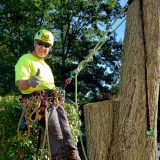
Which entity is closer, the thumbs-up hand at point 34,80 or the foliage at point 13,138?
the thumbs-up hand at point 34,80

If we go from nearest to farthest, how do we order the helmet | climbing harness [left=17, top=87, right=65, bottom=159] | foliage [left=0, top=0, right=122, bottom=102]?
climbing harness [left=17, top=87, right=65, bottom=159] → the helmet → foliage [left=0, top=0, right=122, bottom=102]

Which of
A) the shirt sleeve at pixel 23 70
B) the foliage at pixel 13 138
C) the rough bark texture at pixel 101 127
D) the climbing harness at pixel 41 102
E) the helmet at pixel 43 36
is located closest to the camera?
the rough bark texture at pixel 101 127

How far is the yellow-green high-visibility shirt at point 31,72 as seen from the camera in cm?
528

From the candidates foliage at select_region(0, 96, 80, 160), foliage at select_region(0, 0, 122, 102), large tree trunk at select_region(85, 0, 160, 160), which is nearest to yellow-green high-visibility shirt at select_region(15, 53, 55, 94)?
large tree trunk at select_region(85, 0, 160, 160)

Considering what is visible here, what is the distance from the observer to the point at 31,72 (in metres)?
5.47

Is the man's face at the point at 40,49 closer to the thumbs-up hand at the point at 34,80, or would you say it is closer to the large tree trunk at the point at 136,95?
the thumbs-up hand at the point at 34,80

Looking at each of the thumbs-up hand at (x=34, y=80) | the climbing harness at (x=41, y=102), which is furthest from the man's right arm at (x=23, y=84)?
the climbing harness at (x=41, y=102)

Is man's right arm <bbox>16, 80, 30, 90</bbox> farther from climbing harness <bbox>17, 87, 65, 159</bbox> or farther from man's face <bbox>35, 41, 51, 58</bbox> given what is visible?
man's face <bbox>35, 41, 51, 58</bbox>

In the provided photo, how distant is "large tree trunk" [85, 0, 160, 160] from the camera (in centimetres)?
409

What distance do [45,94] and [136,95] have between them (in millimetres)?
1559

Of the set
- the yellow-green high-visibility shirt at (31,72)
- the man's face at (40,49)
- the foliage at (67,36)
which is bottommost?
the yellow-green high-visibility shirt at (31,72)

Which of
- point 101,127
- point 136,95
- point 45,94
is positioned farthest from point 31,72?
point 136,95

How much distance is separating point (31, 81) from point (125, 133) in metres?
1.40

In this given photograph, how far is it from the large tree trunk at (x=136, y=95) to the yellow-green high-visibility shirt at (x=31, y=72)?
1243 millimetres
